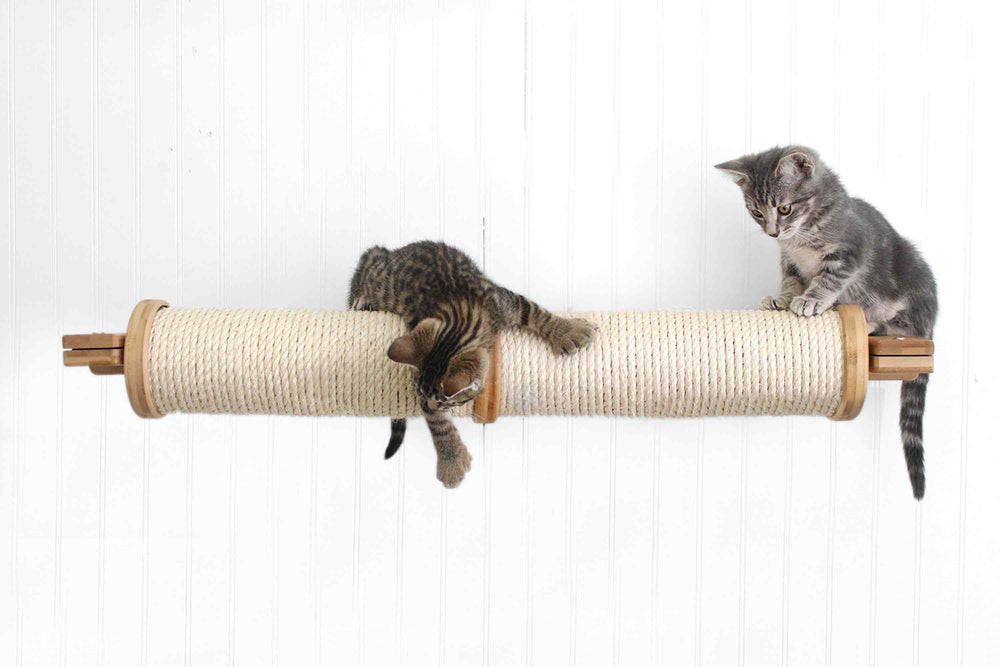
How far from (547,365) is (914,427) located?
650mm

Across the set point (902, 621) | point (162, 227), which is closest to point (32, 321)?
point (162, 227)

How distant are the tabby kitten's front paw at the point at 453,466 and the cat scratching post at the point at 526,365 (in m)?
0.06

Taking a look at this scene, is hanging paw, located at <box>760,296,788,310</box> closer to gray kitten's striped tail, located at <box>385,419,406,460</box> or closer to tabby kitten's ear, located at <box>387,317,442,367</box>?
tabby kitten's ear, located at <box>387,317,442,367</box>

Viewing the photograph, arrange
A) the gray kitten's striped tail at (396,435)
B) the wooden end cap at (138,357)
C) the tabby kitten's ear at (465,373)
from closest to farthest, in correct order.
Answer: the tabby kitten's ear at (465,373) < the wooden end cap at (138,357) < the gray kitten's striped tail at (396,435)

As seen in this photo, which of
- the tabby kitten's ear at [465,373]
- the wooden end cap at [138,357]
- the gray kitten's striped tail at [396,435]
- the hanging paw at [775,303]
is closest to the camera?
the tabby kitten's ear at [465,373]

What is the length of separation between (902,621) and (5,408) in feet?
5.84

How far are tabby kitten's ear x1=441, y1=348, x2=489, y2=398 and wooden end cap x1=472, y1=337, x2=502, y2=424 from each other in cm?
4

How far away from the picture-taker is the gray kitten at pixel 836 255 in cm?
Result: 107

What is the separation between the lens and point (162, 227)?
1295 mm

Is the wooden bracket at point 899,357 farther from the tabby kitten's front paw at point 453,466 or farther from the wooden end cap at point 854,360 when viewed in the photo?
the tabby kitten's front paw at point 453,466

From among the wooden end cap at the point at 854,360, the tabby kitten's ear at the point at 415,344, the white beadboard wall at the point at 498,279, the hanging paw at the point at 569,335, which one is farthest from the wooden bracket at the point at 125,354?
the wooden end cap at the point at 854,360

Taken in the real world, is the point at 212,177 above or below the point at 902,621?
above

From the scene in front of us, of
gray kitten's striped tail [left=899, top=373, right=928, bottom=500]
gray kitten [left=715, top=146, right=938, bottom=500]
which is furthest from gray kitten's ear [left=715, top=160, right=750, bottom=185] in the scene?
gray kitten's striped tail [left=899, top=373, right=928, bottom=500]

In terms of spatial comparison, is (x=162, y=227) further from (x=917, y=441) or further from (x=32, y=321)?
(x=917, y=441)
